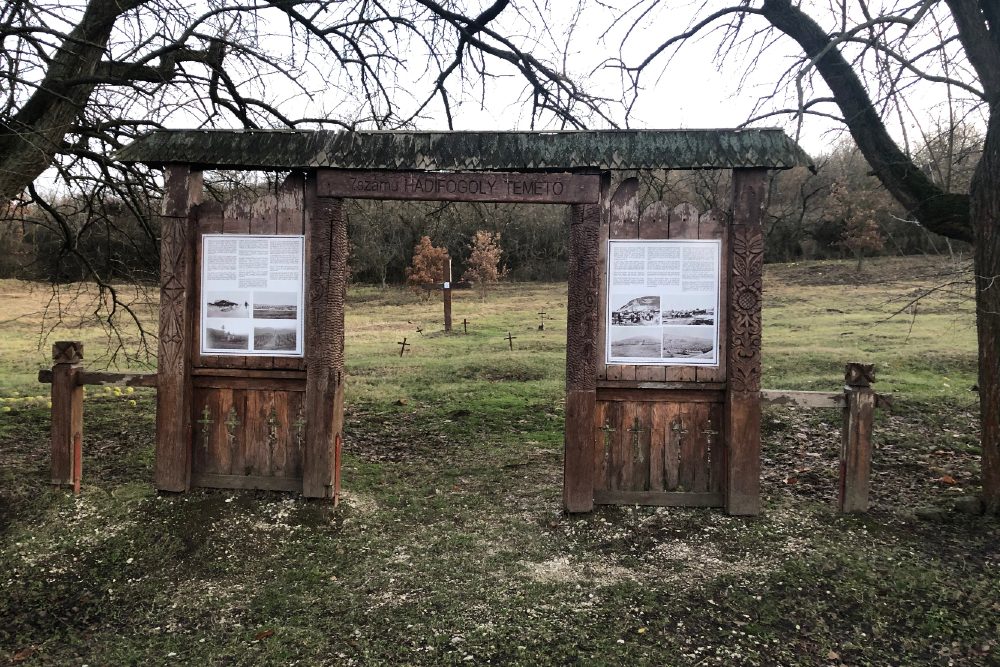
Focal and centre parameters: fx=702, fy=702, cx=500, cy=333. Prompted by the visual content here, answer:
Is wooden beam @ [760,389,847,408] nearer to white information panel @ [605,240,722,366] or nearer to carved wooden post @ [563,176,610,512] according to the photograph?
white information panel @ [605,240,722,366]

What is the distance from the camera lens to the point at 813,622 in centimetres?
408

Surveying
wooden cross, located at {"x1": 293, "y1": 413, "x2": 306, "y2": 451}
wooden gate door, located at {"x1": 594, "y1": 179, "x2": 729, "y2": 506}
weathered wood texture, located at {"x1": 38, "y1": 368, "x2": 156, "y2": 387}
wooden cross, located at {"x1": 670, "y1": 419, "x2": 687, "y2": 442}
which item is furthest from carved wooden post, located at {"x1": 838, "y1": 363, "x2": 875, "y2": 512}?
weathered wood texture, located at {"x1": 38, "y1": 368, "x2": 156, "y2": 387}

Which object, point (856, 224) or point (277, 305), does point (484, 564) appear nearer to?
point (277, 305)

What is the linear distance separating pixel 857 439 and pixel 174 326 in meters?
5.68

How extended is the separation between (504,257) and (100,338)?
2144 centimetres

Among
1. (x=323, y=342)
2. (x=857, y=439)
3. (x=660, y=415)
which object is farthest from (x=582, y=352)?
(x=857, y=439)

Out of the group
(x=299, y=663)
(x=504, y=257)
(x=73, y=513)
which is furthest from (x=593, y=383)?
(x=504, y=257)

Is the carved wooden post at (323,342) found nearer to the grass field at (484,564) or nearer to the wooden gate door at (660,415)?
the grass field at (484,564)

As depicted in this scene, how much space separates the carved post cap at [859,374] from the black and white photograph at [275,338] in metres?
4.51

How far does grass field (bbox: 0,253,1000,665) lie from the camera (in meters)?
3.87

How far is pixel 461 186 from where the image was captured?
5.63m

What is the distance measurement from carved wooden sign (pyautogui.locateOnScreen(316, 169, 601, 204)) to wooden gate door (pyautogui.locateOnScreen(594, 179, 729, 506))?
37 centimetres

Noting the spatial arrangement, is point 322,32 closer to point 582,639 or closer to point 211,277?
point 211,277

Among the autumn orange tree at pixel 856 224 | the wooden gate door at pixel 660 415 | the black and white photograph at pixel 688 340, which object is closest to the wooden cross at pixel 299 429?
the wooden gate door at pixel 660 415
